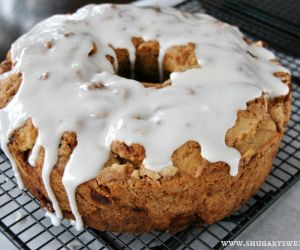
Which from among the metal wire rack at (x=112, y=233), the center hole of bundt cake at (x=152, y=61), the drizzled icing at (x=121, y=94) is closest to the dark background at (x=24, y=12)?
the drizzled icing at (x=121, y=94)

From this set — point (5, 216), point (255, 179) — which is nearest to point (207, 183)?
point (255, 179)

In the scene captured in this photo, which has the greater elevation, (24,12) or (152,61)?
(152,61)

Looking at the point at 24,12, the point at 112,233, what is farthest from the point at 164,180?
the point at 24,12

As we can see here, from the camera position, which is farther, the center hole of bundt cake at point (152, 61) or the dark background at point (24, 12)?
the dark background at point (24, 12)

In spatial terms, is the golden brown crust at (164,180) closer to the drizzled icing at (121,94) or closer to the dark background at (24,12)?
the drizzled icing at (121,94)

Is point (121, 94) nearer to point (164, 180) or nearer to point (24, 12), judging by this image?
point (164, 180)

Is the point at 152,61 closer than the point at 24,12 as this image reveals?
Yes
